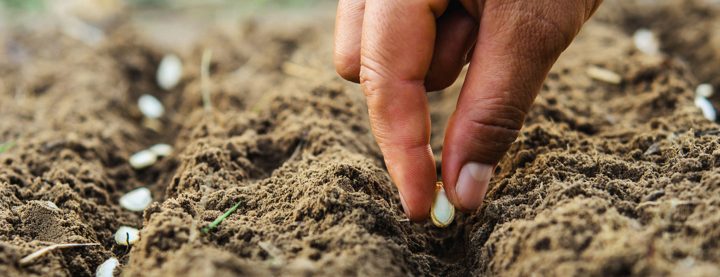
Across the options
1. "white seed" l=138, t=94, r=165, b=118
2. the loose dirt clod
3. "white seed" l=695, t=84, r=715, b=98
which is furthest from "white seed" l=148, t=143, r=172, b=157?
"white seed" l=695, t=84, r=715, b=98

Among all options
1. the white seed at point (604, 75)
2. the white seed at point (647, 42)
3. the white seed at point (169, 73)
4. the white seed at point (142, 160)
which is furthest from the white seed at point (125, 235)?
the white seed at point (647, 42)

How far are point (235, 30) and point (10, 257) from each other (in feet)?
6.43

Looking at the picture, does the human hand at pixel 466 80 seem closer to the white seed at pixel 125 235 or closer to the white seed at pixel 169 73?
the white seed at pixel 125 235

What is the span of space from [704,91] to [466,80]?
4.42 feet

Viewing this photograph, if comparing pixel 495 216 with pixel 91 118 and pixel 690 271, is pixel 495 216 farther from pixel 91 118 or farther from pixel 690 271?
pixel 91 118

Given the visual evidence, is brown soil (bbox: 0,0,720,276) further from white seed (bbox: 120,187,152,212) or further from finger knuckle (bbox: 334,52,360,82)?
finger knuckle (bbox: 334,52,360,82)

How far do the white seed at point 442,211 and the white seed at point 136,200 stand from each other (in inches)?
33.5

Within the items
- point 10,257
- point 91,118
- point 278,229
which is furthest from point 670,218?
point 91,118

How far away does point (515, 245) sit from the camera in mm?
1240

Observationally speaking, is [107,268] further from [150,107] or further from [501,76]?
[150,107]

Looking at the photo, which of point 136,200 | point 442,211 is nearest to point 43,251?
point 136,200

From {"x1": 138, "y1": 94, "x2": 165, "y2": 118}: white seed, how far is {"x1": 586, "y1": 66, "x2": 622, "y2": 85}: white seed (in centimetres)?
170

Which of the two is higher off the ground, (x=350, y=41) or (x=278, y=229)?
(x=350, y=41)

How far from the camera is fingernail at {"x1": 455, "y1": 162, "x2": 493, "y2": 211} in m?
1.41
